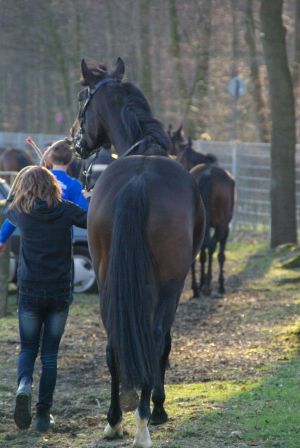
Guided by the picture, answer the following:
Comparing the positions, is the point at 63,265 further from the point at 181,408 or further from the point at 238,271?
the point at 238,271

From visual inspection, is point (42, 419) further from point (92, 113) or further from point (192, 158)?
point (192, 158)

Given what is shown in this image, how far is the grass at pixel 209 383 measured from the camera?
22.9 ft

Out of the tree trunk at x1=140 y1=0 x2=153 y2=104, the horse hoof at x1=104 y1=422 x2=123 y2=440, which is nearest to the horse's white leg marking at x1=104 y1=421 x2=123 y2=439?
the horse hoof at x1=104 y1=422 x2=123 y2=440

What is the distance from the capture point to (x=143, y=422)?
21.8 ft

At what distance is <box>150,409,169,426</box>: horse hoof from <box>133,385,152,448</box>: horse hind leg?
2.08 ft

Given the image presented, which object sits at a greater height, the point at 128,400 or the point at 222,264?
the point at 128,400

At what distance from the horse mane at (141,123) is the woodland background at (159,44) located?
430 inches

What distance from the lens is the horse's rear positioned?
264 inches

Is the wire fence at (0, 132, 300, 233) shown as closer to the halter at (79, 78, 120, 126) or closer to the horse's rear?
the halter at (79, 78, 120, 126)

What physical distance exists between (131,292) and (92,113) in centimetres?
288

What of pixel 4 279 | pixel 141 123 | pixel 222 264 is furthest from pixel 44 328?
pixel 222 264

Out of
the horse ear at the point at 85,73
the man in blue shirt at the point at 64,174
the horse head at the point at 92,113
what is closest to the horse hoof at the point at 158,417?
the man in blue shirt at the point at 64,174

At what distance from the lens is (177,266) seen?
7.11 m

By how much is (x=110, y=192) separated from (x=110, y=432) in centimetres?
154
